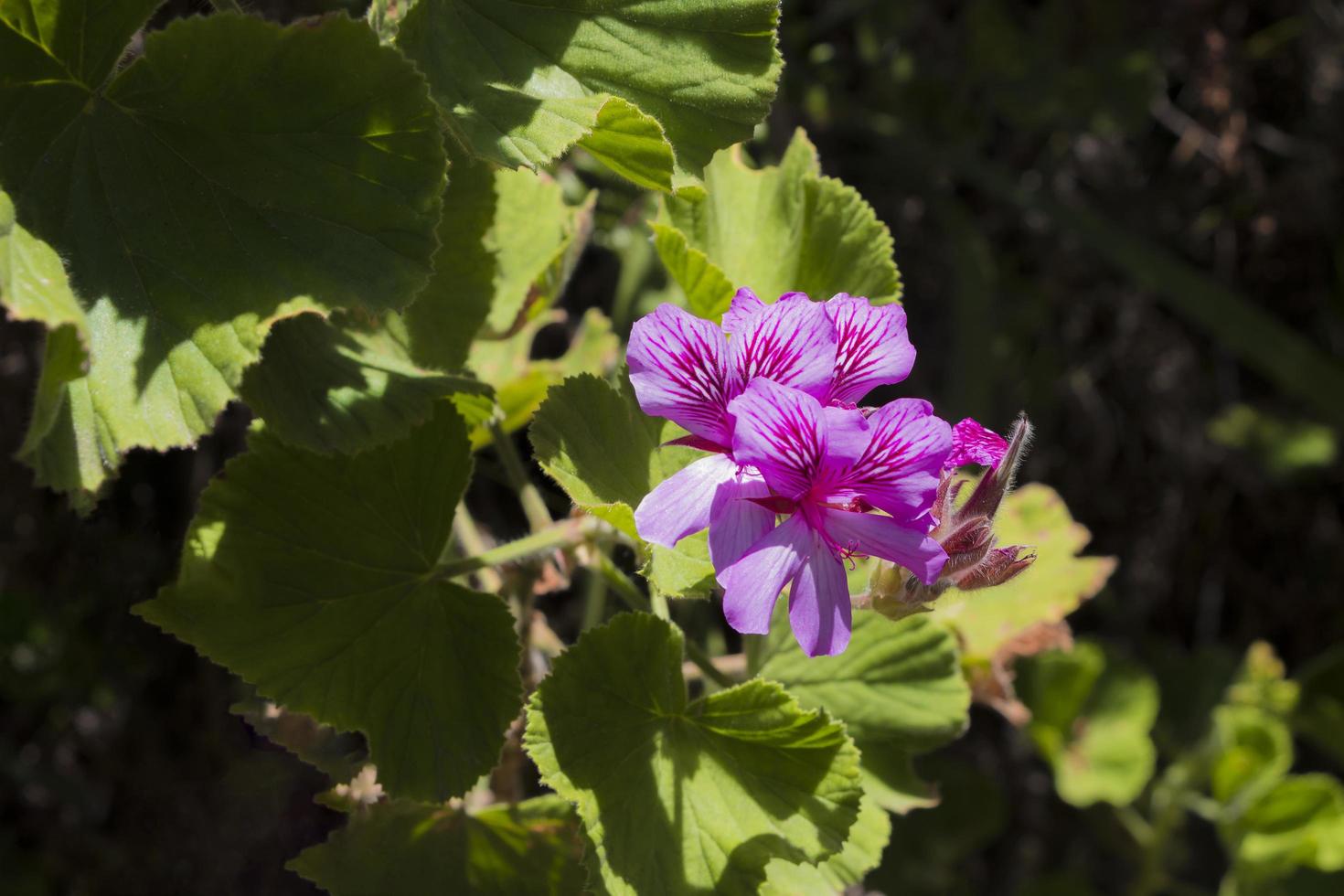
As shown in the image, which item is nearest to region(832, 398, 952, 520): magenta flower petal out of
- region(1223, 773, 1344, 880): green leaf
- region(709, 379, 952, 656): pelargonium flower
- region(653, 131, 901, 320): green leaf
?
region(709, 379, 952, 656): pelargonium flower

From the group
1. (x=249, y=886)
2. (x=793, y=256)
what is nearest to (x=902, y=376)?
(x=793, y=256)

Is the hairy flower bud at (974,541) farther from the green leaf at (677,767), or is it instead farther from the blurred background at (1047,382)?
the blurred background at (1047,382)

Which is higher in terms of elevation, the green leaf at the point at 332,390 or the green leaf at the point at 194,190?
the green leaf at the point at 194,190

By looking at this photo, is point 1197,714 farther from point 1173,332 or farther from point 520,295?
point 520,295

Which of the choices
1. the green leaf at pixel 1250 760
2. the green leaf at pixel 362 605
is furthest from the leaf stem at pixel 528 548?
the green leaf at pixel 1250 760

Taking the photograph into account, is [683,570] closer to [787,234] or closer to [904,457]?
[904,457]

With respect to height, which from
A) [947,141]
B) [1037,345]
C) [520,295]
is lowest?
[1037,345]

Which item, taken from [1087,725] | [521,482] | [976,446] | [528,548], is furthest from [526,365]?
[1087,725]
